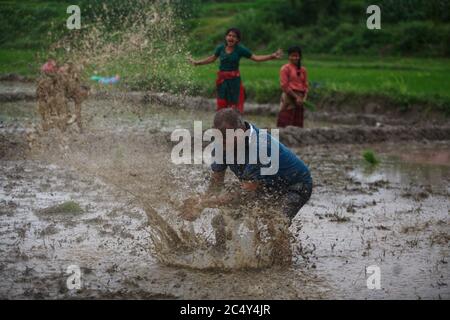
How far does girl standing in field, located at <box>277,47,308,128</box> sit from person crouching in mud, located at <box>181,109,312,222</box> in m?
6.20

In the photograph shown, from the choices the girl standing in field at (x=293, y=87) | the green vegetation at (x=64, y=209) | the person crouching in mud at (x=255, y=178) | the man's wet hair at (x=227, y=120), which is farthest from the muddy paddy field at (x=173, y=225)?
the girl standing in field at (x=293, y=87)

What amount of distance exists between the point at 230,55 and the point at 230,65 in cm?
15

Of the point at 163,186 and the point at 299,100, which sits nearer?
the point at 163,186

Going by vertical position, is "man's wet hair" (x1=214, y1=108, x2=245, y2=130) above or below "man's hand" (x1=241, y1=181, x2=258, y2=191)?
above

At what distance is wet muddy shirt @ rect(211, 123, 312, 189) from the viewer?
525cm

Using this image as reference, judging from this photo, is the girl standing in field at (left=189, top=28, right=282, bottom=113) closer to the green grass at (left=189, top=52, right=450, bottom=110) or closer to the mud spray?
the mud spray

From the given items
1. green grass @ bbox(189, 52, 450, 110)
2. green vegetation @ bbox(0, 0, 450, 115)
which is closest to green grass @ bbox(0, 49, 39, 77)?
green vegetation @ bbox(0, 0, 450, 115)

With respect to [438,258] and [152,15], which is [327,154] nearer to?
[152,15]

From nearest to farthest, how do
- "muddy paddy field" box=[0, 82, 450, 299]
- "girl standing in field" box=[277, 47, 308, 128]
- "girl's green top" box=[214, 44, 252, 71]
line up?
"muddy paddy field" box=[0, 82, 450, 299] < "girl's green top" box=[214, 44, 252, 71] < "girl standing in field" box=[277, 47, 308, 128]

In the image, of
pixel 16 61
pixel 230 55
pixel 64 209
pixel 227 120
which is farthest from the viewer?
pixel 16 61

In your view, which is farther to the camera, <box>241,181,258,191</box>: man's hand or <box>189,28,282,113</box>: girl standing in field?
<box>189,28,282,113</box>: girl standing in field

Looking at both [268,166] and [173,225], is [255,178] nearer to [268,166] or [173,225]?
[268,166]

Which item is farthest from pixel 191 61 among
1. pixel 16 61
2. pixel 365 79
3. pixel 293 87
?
pixel 16 61

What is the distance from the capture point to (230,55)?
994 centimetres
